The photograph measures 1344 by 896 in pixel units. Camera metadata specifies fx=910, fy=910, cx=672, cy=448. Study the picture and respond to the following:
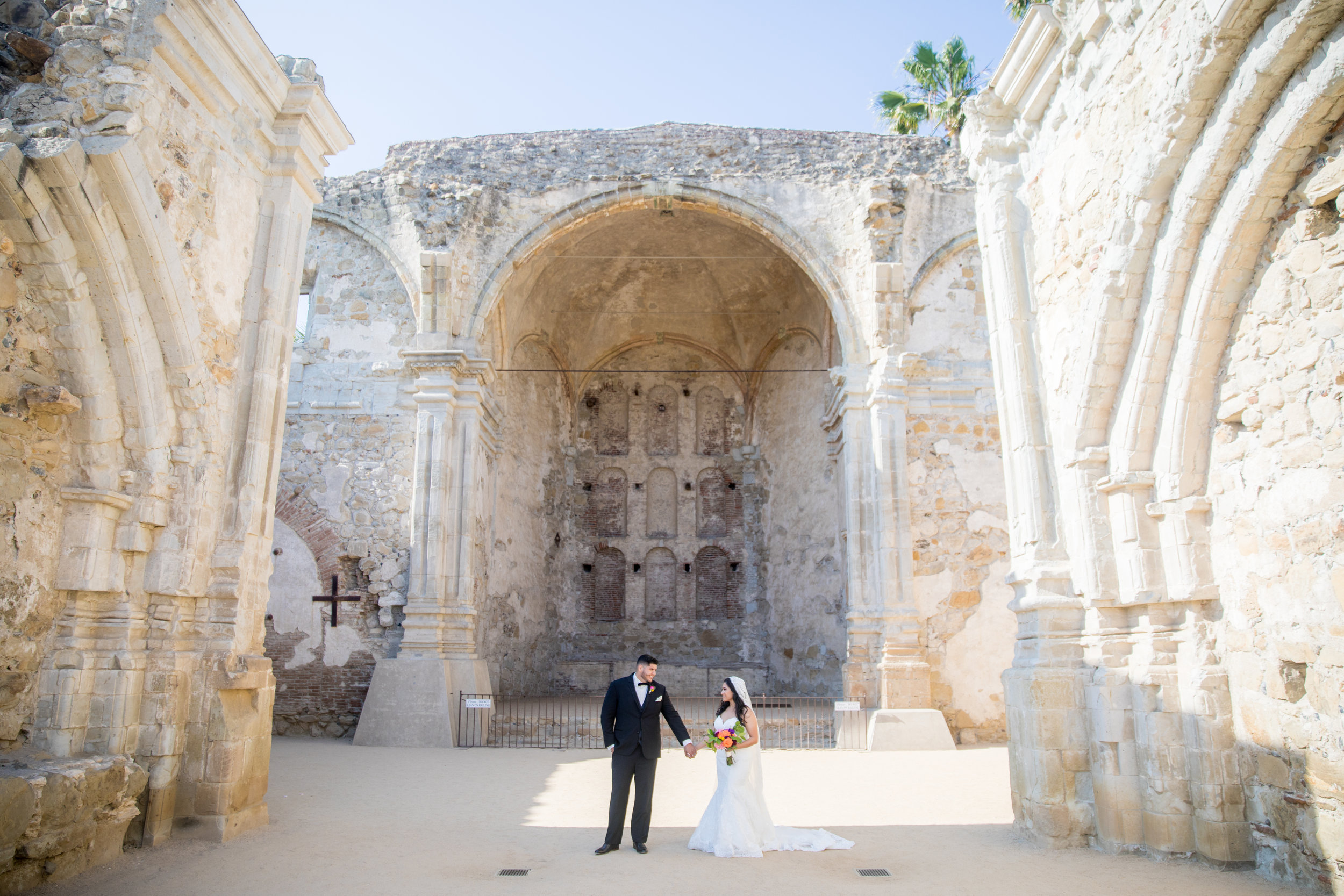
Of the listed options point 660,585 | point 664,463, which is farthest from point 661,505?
point 660,585

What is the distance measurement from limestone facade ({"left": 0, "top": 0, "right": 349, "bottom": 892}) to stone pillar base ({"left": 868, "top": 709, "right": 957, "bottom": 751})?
7.13 meters

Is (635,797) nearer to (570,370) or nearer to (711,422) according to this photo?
(570,370)

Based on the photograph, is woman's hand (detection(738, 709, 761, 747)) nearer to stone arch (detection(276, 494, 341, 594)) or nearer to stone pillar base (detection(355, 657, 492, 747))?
stone pillar base (detection(355, 657, 492, 747))

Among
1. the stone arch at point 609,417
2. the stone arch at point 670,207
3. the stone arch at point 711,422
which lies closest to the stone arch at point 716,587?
the stone arch at point 711,422

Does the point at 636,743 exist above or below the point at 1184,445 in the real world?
below

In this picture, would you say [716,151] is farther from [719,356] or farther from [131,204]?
[131,204]

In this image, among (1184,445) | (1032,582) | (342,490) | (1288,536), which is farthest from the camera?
(342,490)

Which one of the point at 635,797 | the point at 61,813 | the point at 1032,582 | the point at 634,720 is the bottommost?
the point at 635,797

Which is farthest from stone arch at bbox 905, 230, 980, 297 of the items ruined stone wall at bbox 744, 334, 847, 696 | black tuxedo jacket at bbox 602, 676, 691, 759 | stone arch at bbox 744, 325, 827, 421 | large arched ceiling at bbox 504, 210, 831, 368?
black tuxedo jacket at bbox 602, 676, 691, 759

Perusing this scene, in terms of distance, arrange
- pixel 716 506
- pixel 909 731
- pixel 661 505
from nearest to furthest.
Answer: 1. pixel 909 731
2. pixel 716 506
3. pixel 661 505

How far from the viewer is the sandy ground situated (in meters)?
4.77

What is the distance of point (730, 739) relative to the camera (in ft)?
18.1

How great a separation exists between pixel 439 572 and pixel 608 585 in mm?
6766

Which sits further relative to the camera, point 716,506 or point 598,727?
point 716,506
